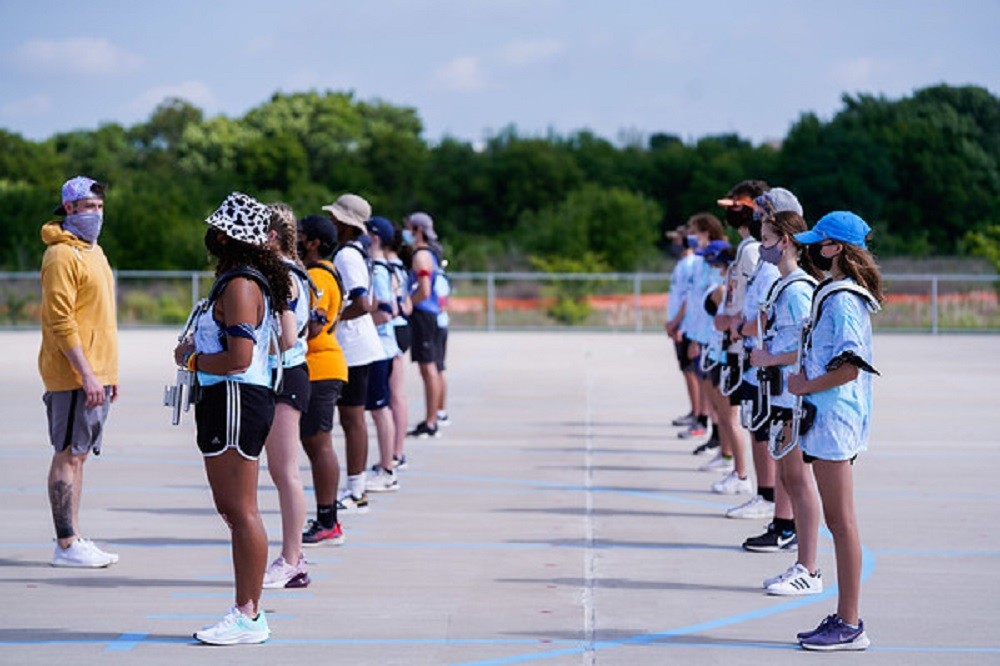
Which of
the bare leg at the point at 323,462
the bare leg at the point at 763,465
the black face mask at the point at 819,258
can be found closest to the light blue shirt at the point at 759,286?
the bare leg at the point at 763,465

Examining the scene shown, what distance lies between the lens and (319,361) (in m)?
10.0

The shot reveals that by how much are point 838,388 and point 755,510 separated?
3832 millimetres

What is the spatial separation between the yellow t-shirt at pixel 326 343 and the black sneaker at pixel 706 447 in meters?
5.79

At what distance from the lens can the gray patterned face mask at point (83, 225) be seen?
380 inches

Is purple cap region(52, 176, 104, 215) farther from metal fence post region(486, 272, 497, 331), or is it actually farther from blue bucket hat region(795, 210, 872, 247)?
metal fence post region(486, 272, 497, 331)

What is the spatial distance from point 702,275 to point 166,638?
7.82 meters

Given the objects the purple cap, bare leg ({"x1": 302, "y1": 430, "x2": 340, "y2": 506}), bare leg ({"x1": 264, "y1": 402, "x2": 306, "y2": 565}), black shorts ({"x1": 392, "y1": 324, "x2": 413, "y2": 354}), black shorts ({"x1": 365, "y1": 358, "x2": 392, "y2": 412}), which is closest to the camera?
bare leg ({"x1": 264, "y1": 402, "x2": 306, "y2": 565})

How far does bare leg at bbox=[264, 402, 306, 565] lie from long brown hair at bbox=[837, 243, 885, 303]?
3050 mm

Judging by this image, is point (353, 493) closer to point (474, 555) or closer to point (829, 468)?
point (474, 555)

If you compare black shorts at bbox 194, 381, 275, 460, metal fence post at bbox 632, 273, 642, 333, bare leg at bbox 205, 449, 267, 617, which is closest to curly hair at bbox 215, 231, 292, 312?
black shorts at bbox 194, 381, 275, 460

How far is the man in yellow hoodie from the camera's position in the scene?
9.52m

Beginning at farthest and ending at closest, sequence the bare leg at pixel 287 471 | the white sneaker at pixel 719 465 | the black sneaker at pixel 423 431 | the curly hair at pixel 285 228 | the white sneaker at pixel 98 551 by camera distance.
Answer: the black sneaker at pixel 423 431 < the white sneaker at pixel 719 465 < the white sneaker at pixel 98 551 < the bare leg at pixel 287 471 < the curly hair at pixel 285 228

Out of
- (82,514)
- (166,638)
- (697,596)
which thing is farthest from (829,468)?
(82,514)

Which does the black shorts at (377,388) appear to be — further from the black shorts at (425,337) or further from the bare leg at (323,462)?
the black shorts at (425,337)
